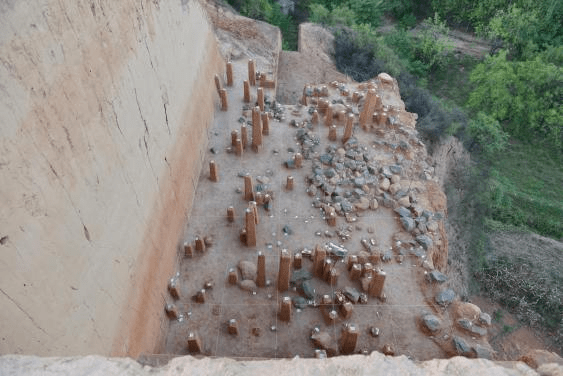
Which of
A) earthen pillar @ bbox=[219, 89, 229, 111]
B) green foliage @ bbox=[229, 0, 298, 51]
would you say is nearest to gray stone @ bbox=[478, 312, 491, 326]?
earthen pillar @ bbox=[219, 89, 229, 111]

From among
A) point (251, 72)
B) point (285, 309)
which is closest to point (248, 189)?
point (285, 309)

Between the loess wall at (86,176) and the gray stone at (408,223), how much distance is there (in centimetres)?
357

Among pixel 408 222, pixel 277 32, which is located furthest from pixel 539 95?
pixel 408 222

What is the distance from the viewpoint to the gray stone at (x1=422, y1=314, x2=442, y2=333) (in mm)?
5121

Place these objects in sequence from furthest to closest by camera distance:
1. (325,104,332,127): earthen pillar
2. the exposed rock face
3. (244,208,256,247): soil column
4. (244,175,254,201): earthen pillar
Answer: (325,104,332,127): earthen pillar, (244,175,254,201): earthen pillar, (244,208,256,247): soil column, the exposed rock face

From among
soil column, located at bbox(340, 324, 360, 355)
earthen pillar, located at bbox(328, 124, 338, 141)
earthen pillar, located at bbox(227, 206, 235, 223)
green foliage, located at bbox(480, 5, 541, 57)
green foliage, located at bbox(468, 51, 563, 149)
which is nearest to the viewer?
soil column, located at bbox(340, 324, 360, 355)

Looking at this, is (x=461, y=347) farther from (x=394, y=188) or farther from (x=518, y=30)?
(x=518, y=30)

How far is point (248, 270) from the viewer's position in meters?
5.75

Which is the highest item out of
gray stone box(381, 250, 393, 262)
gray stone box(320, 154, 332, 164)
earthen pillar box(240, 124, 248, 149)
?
earthen pillar box(240, 124, 248, 149)

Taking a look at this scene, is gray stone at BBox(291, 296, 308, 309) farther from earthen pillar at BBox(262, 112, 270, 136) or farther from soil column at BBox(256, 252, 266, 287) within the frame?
earthen pillar at BBox(262, 112, 270, 136)

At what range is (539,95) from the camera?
44.0 ft

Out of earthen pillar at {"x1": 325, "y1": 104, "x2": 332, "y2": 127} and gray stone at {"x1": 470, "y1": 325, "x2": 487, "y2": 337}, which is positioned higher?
earthen pillar at {"x1": 325, "y1": 104, "x2": 332, "y2": 127}

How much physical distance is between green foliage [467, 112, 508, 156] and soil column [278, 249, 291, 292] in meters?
9.90

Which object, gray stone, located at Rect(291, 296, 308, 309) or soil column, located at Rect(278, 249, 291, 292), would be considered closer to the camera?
soil column, located at Rect(278, 249, 291, 292)
